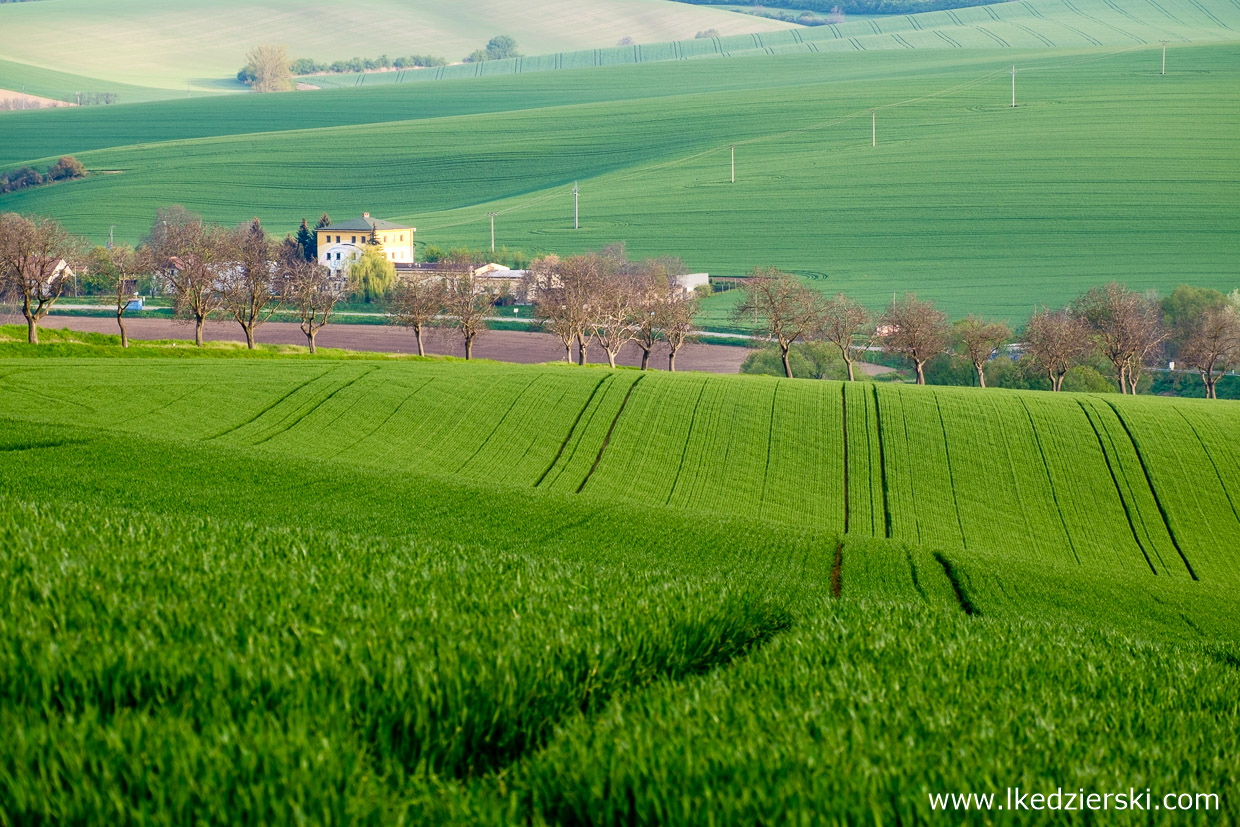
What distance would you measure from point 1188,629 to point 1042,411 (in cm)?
2721

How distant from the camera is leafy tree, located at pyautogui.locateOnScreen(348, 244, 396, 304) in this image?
128375 mm

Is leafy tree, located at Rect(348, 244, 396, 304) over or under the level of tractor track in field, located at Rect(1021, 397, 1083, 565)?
over

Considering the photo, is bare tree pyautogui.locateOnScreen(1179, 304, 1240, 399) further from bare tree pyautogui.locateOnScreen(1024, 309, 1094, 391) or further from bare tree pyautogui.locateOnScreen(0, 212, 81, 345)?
bare tree pyautogui.locateOnScreen(0, 212, 81, 345)

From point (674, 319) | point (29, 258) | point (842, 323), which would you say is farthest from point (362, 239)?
point (842, 323)

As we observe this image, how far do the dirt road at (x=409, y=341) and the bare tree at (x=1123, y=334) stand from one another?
3266cm

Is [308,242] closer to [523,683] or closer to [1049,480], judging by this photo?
[1049,480]

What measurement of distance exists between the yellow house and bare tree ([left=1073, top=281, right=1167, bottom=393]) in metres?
99.1

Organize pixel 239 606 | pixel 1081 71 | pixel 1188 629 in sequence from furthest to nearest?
pixel 1081 71 < pixel 1188 629 < pixel 239 606

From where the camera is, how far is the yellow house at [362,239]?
146m

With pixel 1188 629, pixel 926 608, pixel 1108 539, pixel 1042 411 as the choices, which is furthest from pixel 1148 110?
pixel 926 608

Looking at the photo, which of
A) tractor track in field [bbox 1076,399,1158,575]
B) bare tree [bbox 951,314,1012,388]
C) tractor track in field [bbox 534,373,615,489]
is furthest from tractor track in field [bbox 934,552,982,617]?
bare tree [bbox 951,314,1012,388]

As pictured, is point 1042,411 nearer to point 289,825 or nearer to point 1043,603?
point 1043,603

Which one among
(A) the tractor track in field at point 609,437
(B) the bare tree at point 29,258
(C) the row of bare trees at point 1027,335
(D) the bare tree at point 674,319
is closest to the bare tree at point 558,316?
(D) the bare tree at point 674,319

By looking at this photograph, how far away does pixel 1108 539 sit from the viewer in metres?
32.4
